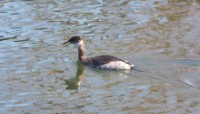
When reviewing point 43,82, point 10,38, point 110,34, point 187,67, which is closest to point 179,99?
point 187,67

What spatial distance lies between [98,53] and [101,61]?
1391 mm

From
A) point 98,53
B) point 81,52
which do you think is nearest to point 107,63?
point 81,52

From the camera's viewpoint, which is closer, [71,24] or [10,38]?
[10,38]

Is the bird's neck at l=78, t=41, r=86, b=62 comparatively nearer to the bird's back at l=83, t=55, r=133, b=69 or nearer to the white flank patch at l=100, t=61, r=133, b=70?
the bird's back at l=83, t=55, r=133, b=69

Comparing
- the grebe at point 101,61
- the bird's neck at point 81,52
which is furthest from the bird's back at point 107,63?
the bird's neck at point 81,52

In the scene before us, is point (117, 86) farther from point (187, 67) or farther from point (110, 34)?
point (110, 34)

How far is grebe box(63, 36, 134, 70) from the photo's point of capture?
13789mm

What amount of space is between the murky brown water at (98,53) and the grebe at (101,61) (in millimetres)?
153

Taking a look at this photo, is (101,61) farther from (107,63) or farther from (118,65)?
(118,65)

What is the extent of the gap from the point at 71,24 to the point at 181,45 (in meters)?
3.97

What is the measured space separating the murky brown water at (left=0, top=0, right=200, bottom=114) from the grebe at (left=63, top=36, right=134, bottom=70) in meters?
0.15

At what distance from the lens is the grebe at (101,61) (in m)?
13.8

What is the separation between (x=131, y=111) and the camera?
36.7 ft

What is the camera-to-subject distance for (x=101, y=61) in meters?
14.2
